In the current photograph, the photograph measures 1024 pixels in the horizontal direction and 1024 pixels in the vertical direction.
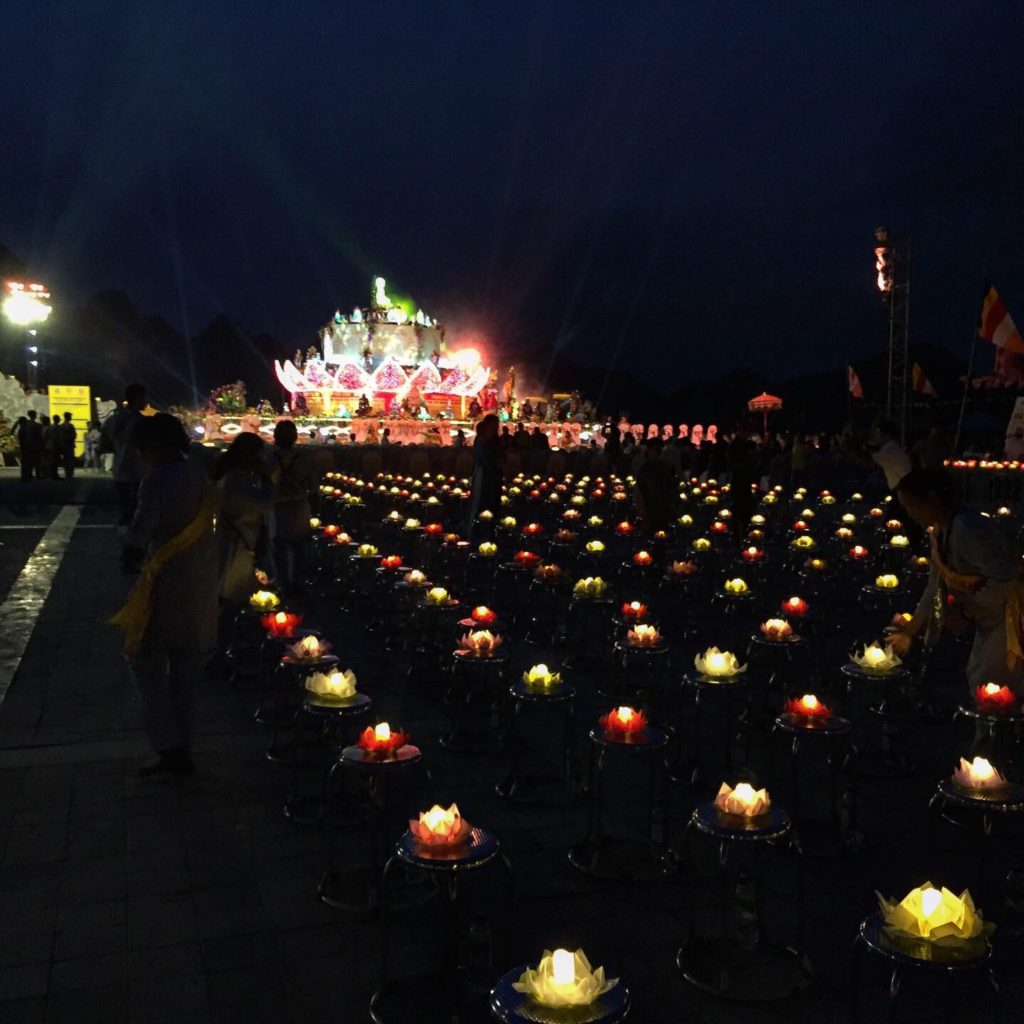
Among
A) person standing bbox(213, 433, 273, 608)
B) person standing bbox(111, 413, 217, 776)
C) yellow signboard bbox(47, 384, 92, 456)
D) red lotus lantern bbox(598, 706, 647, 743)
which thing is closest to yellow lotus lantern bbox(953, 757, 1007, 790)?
red lotus lantern bbox(598, 706, 647, 743)

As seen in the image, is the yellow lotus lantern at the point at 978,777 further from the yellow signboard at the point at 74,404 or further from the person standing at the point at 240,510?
the yellow signboard at the point at 74,404

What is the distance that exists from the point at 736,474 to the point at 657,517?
85.1 inches

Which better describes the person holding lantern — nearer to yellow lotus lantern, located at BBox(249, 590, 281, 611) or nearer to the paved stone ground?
the paved stone ground

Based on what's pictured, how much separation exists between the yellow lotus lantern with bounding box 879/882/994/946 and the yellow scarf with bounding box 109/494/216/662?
13.6ft

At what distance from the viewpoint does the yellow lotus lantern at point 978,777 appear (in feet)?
12.6

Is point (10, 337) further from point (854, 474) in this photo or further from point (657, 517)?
point (657, 517)

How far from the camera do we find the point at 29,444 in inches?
975

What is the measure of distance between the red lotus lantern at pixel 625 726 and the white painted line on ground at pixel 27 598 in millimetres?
5123

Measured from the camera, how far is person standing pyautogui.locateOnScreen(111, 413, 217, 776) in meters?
5.62

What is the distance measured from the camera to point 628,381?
348 feet

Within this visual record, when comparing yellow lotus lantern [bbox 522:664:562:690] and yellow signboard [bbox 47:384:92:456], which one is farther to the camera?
yellow signboard [bbox 47:384:92:456]

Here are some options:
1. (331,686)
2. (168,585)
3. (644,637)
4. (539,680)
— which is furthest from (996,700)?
(168,585)

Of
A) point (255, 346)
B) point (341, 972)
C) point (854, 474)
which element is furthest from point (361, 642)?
point (255, 346)

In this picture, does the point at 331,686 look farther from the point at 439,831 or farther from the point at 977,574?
the point at 977,574
